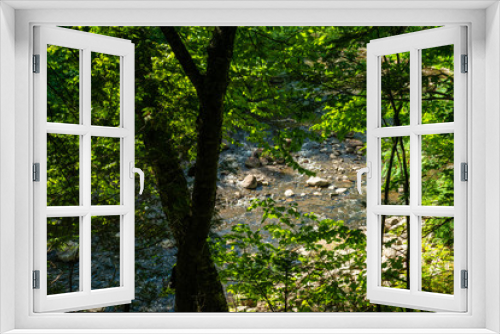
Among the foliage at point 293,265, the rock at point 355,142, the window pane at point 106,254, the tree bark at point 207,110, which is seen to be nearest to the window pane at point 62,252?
the window pane at point 106,254

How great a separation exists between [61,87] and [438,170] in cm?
395

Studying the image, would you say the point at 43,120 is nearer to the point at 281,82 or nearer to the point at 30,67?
the point at 30,67

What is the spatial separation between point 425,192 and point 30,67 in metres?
3.76

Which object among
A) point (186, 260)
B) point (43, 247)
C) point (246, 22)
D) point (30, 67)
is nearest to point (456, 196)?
point (246, 22)

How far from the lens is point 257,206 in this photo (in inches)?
224

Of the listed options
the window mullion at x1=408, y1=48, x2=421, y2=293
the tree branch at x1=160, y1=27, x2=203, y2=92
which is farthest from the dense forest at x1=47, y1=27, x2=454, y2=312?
the window mullion at x1=408, y1=48, x2=421, y2=293

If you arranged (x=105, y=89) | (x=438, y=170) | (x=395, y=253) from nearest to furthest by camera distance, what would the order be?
(x=105, y=89)
(x=438, y=170)
(x=395, y=253)

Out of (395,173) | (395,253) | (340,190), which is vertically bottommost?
(395,253)

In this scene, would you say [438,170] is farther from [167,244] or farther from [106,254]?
[106,254]

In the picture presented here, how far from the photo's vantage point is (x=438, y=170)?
14.6ft

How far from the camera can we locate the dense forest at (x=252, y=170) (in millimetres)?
4473

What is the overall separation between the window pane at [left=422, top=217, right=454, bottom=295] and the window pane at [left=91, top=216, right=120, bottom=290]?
10.8 ft

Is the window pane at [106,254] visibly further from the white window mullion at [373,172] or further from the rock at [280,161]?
the white window mullion at [373,172]

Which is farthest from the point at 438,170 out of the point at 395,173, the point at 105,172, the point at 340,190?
the point at 105,172
